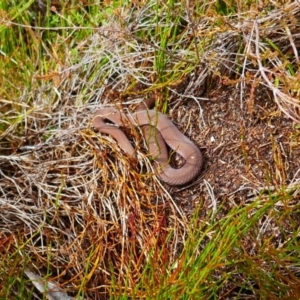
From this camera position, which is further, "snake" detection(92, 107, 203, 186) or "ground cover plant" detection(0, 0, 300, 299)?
"snake" detection(92, 107, 203, 186)

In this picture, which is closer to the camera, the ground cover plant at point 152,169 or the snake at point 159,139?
the ground cover plant at point 152,169

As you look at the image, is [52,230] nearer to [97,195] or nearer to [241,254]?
[97,195]

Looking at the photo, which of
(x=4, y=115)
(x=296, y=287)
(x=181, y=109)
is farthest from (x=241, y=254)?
(x=4, y=115)
